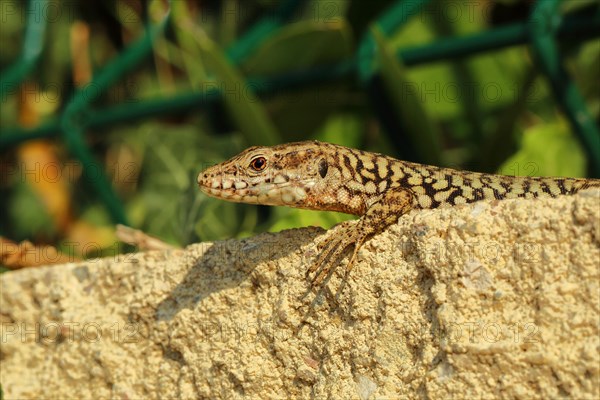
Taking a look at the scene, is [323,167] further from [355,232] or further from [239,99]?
[239,99]

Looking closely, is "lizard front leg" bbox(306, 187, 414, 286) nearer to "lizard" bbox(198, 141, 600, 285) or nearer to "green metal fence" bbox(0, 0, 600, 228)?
"lizard" bbox(198, 141, 600, 285)

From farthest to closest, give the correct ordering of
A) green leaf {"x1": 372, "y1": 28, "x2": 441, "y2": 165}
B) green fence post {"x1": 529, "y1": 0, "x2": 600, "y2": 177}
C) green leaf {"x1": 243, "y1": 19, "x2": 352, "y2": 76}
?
green leaf {"x1": 243, "y1": 19, "x2": 352, "y2": 76} < green leaf {"x1": 372, "y1": 28, "x2": 441, "y2": 165} < green fence post {"x1": 529, "y1": 0, "x2": 600, "y2": 177}

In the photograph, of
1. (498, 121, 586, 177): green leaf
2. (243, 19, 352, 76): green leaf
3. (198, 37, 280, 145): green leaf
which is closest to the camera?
(498, 121, 586, 177): green leaf

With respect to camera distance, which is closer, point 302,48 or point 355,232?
point 355,232

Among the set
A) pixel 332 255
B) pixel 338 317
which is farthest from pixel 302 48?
pixel 338 317

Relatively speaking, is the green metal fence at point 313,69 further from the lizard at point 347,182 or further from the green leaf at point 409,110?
the lizard at point 347,182

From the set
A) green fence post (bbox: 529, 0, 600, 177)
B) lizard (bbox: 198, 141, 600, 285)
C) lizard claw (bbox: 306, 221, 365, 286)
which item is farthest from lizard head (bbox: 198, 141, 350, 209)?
green fence post (bbox: 529, 0, 600, 177)

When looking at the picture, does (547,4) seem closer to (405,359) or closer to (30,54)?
(405,359)
